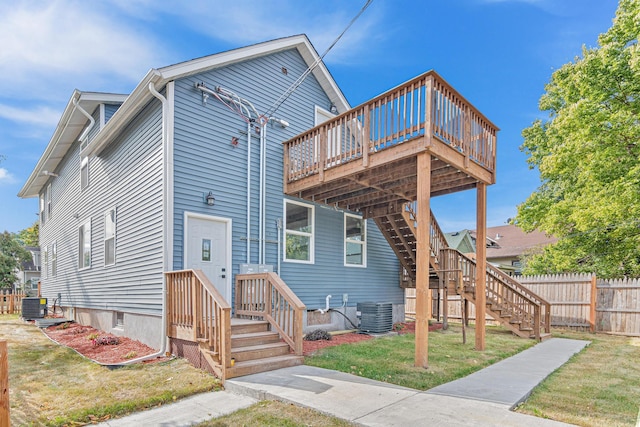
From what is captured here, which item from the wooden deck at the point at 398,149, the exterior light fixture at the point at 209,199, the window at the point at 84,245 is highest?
the wooden deck at the point at 398,149

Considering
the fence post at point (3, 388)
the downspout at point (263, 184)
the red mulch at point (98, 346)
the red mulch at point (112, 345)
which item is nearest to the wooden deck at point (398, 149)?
the downspout at point (263, 184)

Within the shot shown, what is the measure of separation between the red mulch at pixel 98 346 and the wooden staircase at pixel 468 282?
636 cm

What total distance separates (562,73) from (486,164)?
10616mm

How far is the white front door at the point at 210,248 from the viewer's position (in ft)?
23.3

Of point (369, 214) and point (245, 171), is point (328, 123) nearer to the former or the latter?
point (245, 171)

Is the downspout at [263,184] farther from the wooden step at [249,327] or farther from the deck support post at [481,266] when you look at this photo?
Answer: the deck support post at [481,266]

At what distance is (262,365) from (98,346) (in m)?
4.20

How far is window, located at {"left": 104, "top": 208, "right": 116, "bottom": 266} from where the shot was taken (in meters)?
9.00

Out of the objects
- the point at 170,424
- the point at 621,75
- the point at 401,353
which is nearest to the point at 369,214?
the point at 401,353

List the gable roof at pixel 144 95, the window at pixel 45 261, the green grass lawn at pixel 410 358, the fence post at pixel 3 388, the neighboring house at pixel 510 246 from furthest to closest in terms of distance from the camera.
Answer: the neighboring house at pixel 510 246
the window at pixel 45 261
the gable roof at pixel 144 95
the green grass lawn at pixel 410 358
the fence post at pixel 3 388

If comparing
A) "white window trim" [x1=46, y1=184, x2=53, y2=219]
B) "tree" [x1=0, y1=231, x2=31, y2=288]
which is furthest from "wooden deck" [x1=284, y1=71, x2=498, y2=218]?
"tree" [x1=0, y1=231, x2=31, y2=288]

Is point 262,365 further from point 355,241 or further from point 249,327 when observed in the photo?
point 355,241

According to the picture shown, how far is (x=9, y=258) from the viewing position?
2280 cm

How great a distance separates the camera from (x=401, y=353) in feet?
21.7
